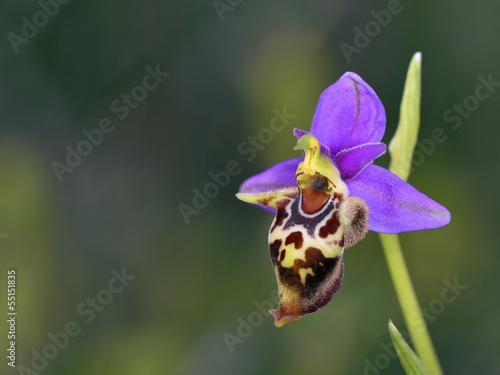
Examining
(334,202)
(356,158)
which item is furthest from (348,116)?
(334,202)

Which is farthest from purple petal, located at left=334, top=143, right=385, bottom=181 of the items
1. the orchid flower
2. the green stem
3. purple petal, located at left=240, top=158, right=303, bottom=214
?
the green stem

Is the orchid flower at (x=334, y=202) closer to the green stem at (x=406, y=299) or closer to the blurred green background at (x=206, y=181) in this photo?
the green stem at (x=406, y=299)

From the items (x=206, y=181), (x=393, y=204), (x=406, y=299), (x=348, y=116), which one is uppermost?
(x=348, y=116)

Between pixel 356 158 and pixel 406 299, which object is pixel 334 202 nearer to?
pixel 356 158

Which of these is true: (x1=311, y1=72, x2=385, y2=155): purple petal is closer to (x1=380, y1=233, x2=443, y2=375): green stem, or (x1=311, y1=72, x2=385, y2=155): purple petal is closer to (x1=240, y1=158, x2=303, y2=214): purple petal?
(x1=240, y1=158, x2=303, y2=214): purple petal

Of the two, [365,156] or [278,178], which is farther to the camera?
[278,178]

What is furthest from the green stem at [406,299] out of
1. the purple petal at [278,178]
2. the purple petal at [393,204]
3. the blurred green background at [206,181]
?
the blurred green background at [206,181]

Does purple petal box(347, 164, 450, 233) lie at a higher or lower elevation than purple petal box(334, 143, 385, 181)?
lower

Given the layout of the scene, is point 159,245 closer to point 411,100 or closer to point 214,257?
point 214,257

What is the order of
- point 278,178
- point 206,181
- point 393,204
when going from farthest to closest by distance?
point 206,181 → point 278,178 → point 393,204
